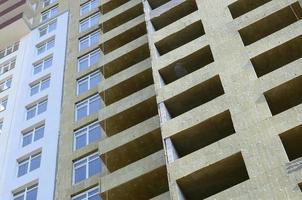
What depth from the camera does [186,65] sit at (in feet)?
78.1

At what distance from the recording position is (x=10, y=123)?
1158 inches

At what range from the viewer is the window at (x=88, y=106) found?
27.2m

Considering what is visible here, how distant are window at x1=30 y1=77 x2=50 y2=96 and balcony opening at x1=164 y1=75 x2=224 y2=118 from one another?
36.0 ft

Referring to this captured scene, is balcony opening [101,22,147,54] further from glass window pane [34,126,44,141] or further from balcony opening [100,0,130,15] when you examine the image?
glass window pane [34,126,44,141]

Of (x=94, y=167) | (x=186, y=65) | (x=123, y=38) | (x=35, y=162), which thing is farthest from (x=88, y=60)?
(x=186, y=65)

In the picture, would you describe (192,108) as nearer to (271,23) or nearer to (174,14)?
(271,23)

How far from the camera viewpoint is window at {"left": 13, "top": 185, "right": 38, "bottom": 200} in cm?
2456

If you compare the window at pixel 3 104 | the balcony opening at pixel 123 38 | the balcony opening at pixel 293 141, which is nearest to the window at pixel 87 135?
the balcony opening at pixel 123 38

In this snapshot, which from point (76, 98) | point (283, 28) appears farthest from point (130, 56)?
point (283, 28)

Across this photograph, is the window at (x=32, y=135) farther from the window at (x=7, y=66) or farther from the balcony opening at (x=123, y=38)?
the window at (x=7, y=66)

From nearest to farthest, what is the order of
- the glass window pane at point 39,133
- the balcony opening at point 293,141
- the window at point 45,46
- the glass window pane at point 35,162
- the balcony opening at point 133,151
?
the balcony opening at point 293,141 < the balcony opening at point 133,151 < the glass window pane at point 35,162 < the glass window pane at point 39,133 < the window at point 45,46

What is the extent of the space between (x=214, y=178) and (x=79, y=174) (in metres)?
7.63

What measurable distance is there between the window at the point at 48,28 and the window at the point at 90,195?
15855mm

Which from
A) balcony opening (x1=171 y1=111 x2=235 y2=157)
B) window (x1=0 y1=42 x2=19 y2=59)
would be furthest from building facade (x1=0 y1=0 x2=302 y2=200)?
window (x1=0 y1=42 x2=19 y2=59)
